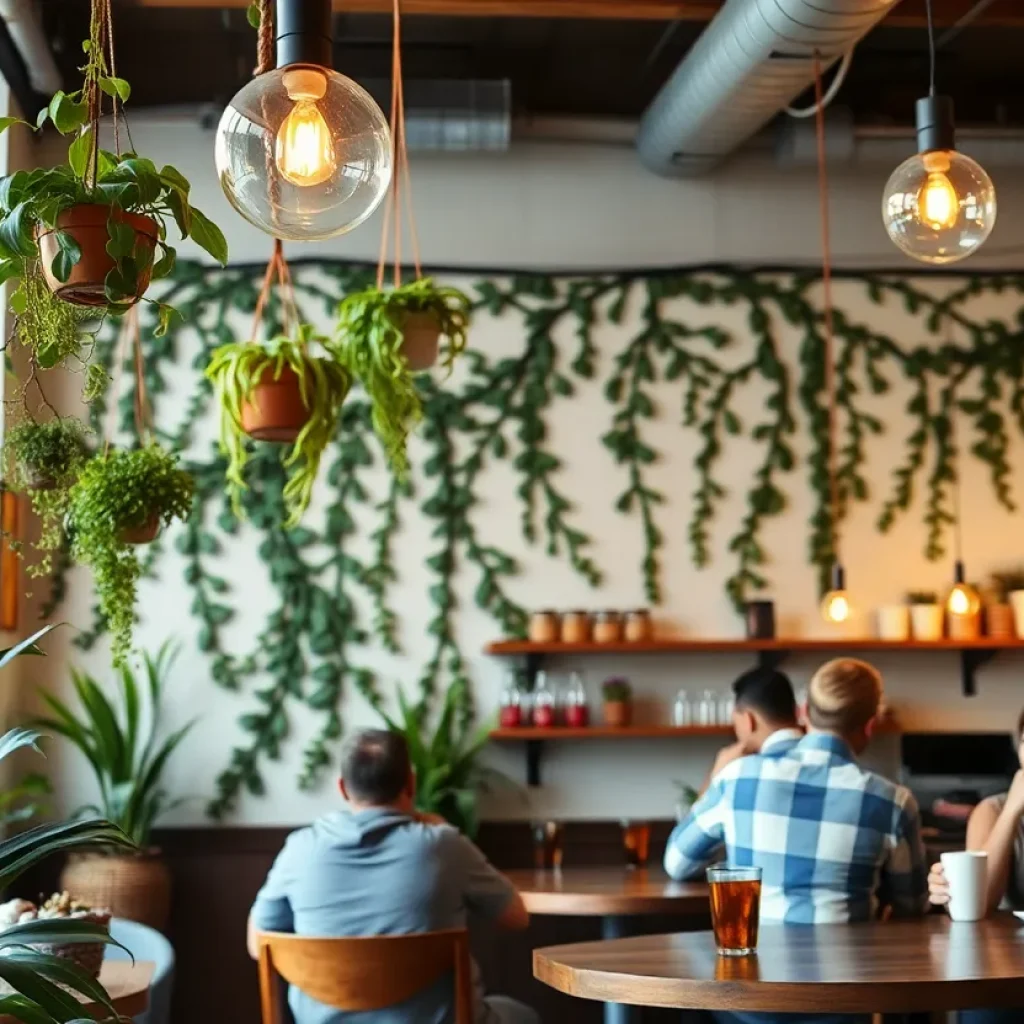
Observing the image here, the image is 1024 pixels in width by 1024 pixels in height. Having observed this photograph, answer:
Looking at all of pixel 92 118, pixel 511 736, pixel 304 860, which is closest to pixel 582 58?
pixel 511 736

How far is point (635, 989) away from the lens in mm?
2506

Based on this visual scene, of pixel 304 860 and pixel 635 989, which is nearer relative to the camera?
pixel 635 989

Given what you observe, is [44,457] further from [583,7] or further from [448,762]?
[583,7]

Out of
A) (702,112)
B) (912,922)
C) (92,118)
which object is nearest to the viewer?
(92,118)

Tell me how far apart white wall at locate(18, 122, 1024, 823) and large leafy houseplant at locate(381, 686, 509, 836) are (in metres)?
0.12

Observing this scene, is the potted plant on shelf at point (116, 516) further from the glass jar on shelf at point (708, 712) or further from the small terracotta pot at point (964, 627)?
the small terracotta pot at point (964, 627)

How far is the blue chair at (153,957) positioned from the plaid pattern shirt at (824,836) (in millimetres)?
1447

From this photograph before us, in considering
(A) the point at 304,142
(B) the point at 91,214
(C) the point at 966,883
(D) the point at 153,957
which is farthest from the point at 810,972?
(D) the point at 153,957

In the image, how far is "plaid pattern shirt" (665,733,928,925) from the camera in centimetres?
333

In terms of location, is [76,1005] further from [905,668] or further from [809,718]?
[905,668]

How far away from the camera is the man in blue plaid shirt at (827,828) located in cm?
333

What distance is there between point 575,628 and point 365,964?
2.79m

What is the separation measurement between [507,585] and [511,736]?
0.64 metres

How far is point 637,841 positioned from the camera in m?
5.20
